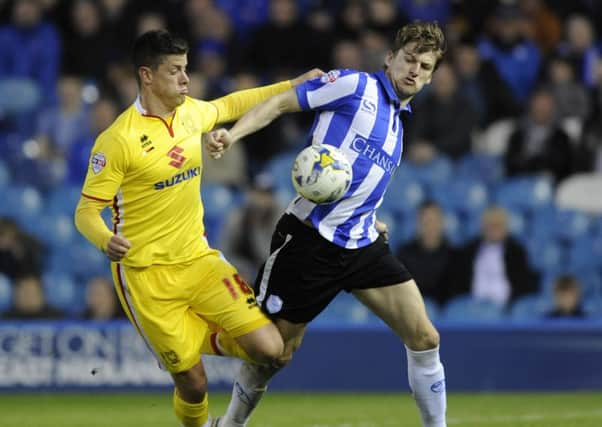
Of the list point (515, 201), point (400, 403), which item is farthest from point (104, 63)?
point (400, 403)

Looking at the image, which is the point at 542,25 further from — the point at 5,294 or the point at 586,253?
the point at 5,294

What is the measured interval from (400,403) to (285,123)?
149 inches

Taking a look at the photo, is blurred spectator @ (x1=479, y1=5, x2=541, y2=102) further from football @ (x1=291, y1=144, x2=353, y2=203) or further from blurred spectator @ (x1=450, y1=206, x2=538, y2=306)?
football @ (x1=291, y1=144, x2=353, y2=203)

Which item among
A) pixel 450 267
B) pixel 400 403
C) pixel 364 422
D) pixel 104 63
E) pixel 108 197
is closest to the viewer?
pixel 108 197

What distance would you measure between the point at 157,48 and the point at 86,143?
5497mm

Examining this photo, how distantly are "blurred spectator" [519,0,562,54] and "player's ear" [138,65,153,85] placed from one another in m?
7.85

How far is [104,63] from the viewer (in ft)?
41.9

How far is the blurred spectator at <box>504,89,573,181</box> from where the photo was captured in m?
12.1

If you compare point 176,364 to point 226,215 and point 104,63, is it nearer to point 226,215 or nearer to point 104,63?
point 226,215

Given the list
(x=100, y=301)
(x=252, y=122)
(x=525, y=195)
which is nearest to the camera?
(x=252, y=122)

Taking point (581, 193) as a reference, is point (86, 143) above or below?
above

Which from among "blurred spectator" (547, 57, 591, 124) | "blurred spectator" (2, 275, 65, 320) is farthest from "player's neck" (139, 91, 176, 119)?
"blurred spectator" (547, 57, 591, 124)

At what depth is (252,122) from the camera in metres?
6.32

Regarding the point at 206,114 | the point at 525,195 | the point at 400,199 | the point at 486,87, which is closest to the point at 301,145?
the point at 400,199
